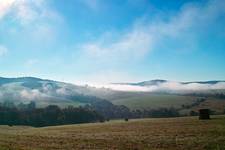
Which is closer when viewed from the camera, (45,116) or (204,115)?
(204,115)

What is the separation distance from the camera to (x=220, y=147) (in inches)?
974

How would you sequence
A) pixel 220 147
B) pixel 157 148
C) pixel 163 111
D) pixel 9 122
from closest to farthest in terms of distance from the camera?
1. pixel 220 147
2. pixel 157 148
3. pixel 9 122
4. pixel 163 111

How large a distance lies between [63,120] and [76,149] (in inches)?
4454

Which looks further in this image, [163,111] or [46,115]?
[163,111]

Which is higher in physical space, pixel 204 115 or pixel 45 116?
pixel 204 115

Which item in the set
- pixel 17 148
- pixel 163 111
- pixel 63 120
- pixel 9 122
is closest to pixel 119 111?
pixel 163 111

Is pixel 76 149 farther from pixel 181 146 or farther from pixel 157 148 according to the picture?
pixel 181 146

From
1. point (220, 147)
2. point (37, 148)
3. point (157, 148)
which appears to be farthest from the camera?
point (37, 148)

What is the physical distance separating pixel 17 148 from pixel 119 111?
154 metres

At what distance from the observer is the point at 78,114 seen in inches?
5615

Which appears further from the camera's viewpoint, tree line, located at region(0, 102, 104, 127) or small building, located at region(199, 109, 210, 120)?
tree line, located at region(0, 102, 104, 127)

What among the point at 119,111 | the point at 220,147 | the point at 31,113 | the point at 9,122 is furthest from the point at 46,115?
the point at 220,147

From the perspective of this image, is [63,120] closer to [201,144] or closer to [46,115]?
[46,115]

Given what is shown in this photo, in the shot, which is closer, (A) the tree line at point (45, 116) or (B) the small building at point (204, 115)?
(B) the small building at point (204, 115)
